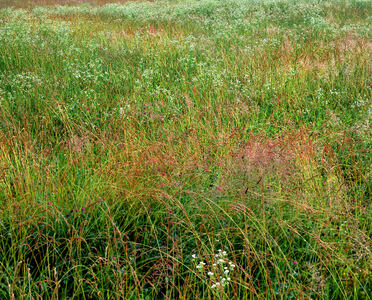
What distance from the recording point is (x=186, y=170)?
2.80 meters

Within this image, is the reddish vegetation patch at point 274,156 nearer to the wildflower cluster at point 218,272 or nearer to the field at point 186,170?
the field at point 186,170

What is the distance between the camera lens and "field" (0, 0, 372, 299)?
1.95 m

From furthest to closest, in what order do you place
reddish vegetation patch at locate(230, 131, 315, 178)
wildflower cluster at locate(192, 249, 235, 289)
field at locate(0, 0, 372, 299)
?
reddish vegetation patch at locate(230, 131, 315, 178)
field at locate(0, 0, 372, 299)
wildflower cluster at locate(192, 249, 235, 289)

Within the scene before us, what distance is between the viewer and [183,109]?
4.36 meters

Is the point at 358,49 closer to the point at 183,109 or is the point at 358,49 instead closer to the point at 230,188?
the point at 183,109

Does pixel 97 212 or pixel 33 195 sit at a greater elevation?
pixel 33 195

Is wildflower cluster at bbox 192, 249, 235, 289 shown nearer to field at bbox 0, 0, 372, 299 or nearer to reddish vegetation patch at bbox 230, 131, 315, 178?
field at bbox 0, 0, 372, 299

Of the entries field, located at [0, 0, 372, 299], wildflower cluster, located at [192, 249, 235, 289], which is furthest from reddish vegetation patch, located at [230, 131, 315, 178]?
wildflower cluster, located at [192, 249, 235, 289]

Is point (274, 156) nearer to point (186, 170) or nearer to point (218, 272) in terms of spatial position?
point (186, 170)

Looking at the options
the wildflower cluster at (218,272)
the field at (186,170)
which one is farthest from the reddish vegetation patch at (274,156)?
the wildflower cluster at (218,272)

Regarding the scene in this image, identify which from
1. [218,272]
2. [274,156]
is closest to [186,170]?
[274,156]

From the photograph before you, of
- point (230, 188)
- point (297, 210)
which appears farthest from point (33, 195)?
point (297, 210)

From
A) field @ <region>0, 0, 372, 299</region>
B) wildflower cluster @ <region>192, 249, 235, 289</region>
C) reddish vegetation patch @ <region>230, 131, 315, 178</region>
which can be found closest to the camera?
wildflower cluster @ <region>192, 249, 235, 289</region>

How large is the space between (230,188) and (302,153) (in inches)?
34.5
